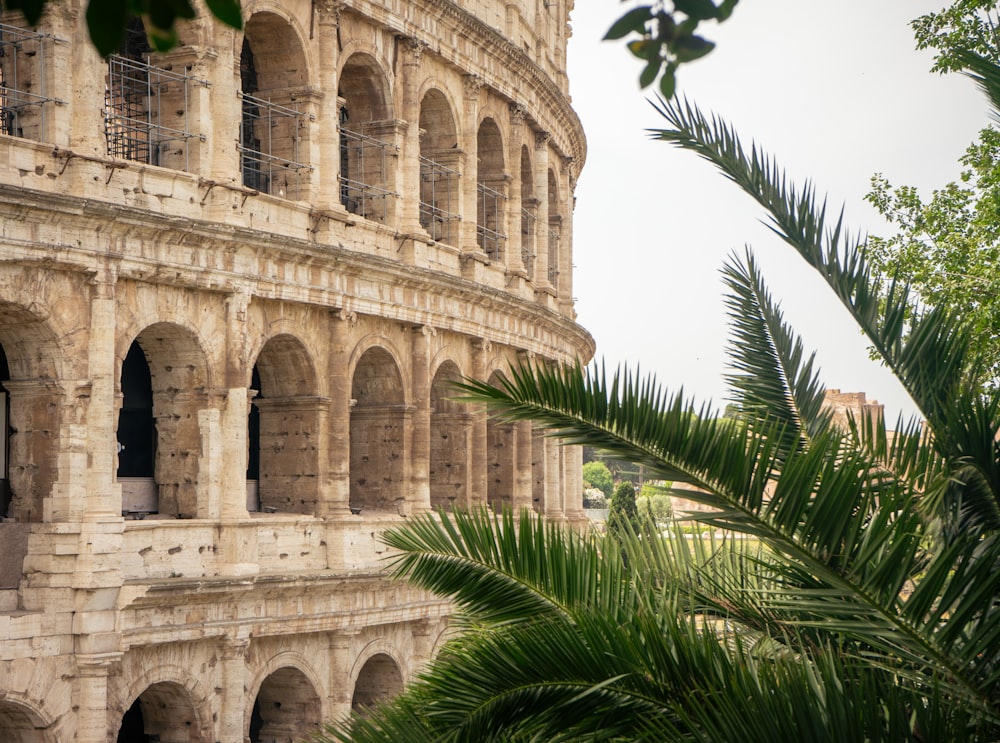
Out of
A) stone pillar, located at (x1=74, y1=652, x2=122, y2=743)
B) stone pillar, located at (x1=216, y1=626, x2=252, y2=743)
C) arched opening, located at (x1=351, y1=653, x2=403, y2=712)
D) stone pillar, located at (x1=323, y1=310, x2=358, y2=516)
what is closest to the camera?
stone pillar, located at (x1=74, y1=652, x2=122, y2=743)

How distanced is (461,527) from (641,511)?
7.46 ft

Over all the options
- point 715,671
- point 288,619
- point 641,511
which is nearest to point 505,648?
point 715,671

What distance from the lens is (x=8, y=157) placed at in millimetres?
17141

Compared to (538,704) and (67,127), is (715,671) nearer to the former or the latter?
(538,704)

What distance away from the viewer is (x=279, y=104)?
69.7 feet

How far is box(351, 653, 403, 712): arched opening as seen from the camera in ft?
74.5

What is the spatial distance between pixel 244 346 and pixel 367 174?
4.47m

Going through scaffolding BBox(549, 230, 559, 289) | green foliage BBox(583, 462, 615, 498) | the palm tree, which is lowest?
green foliage BBox(583, 462, 615, 498)

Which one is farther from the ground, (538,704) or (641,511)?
(641,511)

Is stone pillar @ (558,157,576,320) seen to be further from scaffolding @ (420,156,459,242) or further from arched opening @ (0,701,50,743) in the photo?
arched opening @ (0,701,50,743)

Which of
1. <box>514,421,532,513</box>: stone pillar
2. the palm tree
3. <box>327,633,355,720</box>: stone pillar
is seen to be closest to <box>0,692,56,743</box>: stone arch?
<box>327,633,355,720</box>: stone pillar

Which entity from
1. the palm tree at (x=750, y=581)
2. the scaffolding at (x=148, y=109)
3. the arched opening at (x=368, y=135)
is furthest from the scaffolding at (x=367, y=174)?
the palm tree at (x=750, y=581)

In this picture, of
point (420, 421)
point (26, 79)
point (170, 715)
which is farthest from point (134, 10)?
point (420, 421)

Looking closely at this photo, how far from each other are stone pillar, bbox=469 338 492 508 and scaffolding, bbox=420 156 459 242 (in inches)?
71.4
